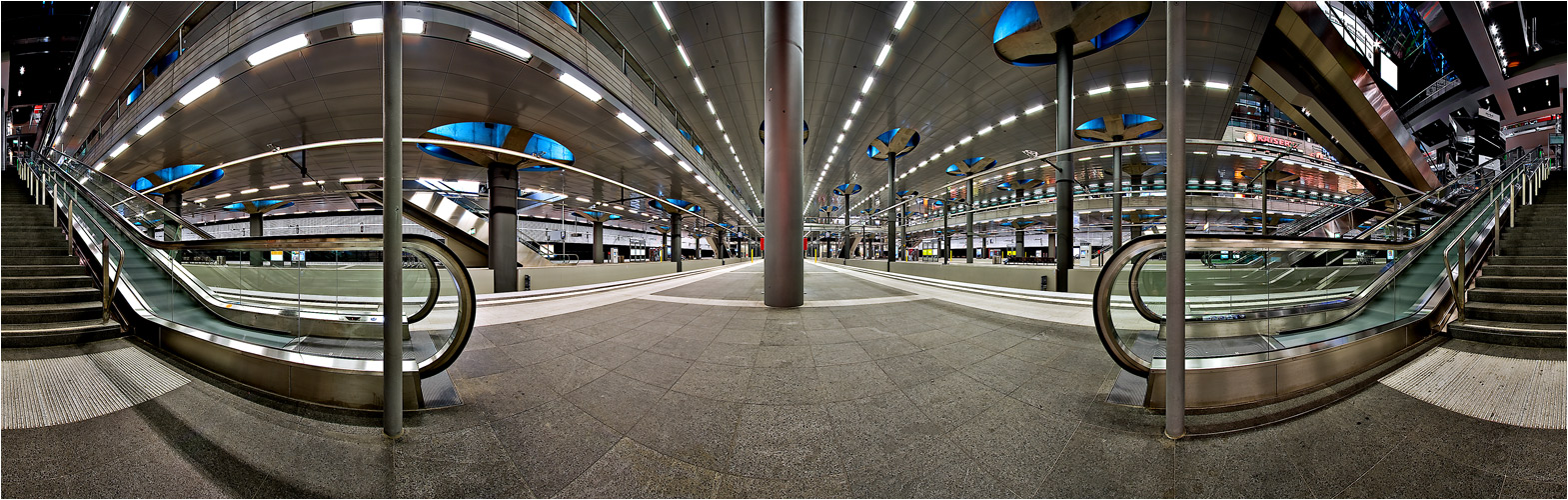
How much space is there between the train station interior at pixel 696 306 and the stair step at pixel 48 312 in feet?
0.10

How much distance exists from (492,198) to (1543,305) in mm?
14573

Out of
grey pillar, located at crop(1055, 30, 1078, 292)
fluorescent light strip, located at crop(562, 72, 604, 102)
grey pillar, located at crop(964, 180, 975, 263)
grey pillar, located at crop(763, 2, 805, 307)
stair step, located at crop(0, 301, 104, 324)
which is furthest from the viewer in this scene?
grey pillar, located at crop(964, 180, 975, 263)

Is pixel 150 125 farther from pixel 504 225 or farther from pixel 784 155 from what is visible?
pixel 784 155

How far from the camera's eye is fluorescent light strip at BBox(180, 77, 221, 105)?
231 inches

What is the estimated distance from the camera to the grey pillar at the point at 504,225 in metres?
8.84

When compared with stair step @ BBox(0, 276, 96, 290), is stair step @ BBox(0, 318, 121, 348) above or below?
below

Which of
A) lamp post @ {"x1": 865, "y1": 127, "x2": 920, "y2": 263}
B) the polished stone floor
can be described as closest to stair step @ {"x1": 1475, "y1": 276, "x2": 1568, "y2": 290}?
the polished stone floor

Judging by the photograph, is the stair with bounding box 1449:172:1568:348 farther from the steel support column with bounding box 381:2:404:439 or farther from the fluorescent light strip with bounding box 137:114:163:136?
the fluorescent light strip with bounding box 137:114:163:136

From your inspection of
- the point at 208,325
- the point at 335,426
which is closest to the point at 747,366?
the point at 335,426

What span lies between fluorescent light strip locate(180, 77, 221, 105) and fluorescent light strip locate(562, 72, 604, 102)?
183 inches

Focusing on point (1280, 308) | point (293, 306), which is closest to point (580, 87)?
point (293, 306)

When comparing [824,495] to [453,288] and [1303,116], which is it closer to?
[453,288]

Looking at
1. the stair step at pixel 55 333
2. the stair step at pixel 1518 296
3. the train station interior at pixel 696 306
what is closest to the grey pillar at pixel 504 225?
the train station interior at pixel 696 306

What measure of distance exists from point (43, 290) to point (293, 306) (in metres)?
3.62
